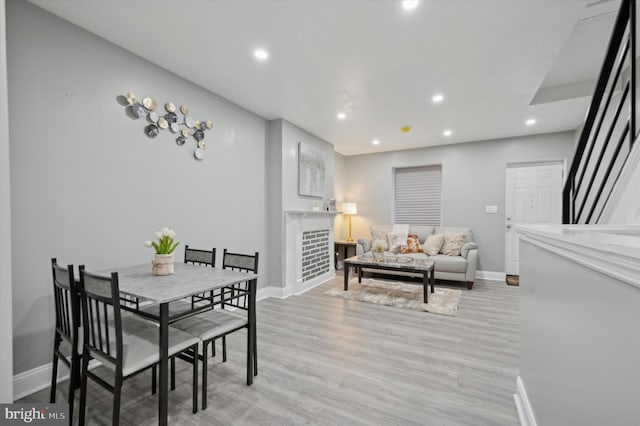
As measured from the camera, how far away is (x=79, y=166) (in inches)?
84.8

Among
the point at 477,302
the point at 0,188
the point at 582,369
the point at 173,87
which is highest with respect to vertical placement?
the point at 173,87

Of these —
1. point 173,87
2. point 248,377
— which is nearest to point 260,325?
point 248,377

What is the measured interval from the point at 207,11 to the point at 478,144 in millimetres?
5029

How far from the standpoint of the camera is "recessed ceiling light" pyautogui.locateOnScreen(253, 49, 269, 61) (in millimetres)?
2455

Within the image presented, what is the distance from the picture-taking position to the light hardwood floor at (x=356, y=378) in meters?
1.70

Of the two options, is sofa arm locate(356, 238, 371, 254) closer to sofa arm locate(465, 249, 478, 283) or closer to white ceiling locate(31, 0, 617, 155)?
sofa arm locate(465, 249, 478, 283)

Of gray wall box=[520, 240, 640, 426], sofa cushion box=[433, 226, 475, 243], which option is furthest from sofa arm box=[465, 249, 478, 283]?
gray wall box=[520, 240, 640, 426]

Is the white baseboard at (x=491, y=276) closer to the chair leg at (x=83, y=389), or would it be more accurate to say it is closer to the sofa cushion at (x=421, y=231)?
the sofa cushion at (x=421, y=231)

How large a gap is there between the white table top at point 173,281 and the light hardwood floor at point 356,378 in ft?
2.49

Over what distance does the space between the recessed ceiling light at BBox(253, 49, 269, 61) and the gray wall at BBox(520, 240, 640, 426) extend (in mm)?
2450

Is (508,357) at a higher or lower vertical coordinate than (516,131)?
lower

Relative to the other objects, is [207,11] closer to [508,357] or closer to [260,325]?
[260,325]

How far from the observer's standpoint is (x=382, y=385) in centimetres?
200

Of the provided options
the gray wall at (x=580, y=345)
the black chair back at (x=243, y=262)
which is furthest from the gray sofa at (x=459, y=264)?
the black chair back at (x=243, y=262)
